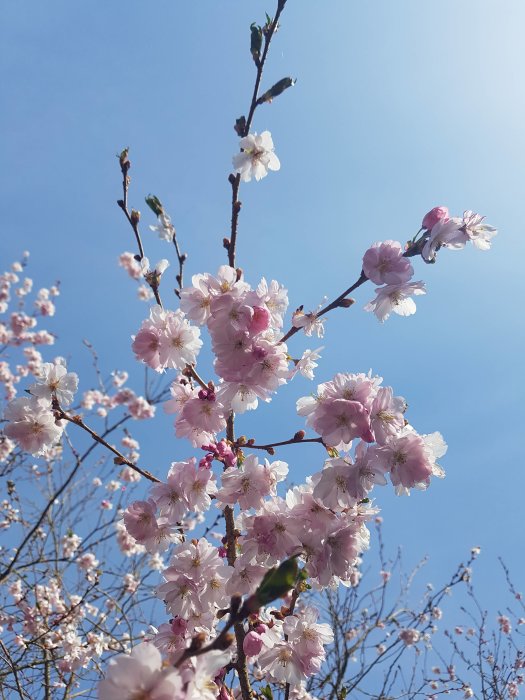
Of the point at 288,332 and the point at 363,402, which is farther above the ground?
the point at 288,332

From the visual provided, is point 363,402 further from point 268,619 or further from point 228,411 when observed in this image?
point 268,619

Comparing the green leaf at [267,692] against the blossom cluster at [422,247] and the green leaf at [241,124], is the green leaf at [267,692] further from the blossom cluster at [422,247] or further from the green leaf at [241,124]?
the green leaf at [241,124]

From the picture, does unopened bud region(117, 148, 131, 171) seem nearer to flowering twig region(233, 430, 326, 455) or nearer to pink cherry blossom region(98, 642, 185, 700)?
flowering twig region(233, 430, 326, 455)

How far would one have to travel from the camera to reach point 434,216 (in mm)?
2365

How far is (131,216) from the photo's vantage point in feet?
8.68

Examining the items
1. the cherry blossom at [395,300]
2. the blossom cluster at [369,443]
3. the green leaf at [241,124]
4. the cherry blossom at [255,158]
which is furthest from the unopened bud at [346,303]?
the green leaf at [241,124]

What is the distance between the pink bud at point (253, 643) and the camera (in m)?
2.13

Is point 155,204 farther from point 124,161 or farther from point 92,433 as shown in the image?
point 92,433

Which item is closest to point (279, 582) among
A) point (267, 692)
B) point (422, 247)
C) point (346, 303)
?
point (267, 692)

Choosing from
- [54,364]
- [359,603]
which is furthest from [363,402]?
[359,603]

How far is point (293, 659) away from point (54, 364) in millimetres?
1697

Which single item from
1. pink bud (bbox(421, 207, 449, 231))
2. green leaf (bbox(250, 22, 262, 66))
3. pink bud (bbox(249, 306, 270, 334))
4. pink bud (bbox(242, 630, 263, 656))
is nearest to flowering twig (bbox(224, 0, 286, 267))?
green leaf (bbox(250, 22, 262, 66))

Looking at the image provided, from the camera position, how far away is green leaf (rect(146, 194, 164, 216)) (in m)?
2.86

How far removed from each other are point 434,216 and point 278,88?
0.98 metres
